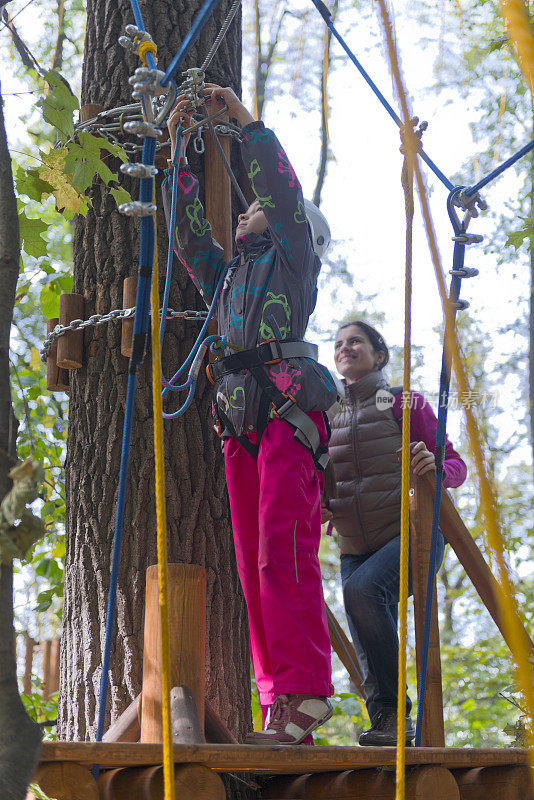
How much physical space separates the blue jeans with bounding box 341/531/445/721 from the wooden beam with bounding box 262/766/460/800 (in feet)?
1.70

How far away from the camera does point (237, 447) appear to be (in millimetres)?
2189

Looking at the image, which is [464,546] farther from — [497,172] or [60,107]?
[60,107]

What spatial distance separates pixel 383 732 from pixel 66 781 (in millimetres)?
1154

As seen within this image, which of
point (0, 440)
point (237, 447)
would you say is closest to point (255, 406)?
point (237, 447)

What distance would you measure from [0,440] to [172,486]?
4.27 ft

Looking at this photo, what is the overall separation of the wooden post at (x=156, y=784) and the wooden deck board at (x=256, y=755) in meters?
0.02

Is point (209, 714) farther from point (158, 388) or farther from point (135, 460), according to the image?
point (158, 388)

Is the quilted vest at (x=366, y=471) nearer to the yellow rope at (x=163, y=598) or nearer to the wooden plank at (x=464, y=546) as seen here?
the wooden plank at (x=464, y=546)

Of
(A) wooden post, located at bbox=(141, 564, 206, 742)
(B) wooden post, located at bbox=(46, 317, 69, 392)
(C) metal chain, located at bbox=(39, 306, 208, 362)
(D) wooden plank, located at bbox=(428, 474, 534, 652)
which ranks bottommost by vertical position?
(A) wooden post, located at bbox=(141, 564, 206, 742)

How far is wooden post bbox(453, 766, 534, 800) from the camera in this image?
6.53 feet

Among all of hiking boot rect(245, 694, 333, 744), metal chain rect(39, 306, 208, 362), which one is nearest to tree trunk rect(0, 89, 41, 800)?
hiking boot rect(245, 694, 333, 744)

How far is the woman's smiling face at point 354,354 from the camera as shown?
2.88 metres

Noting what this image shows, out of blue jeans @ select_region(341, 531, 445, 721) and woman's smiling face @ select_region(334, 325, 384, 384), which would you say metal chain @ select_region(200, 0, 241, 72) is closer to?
woman's smiling face @ select_region(334, 325, 384, 384)

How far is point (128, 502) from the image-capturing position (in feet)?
7.82
